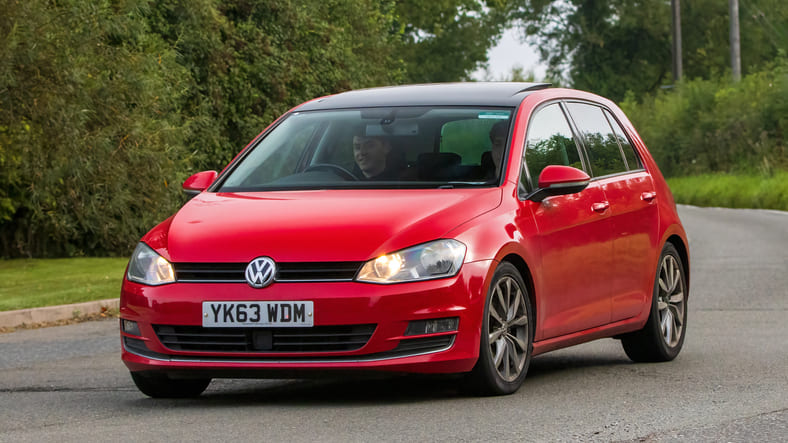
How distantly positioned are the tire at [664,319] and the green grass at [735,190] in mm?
28462

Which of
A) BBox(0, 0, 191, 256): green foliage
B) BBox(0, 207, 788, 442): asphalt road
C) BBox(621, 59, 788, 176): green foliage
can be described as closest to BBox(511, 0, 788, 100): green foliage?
BBox(621, 59, 788, 176): green foliage

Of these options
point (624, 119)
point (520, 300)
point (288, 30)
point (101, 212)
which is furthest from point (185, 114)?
point (520, 300)

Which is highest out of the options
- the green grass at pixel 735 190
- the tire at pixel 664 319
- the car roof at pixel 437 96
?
the car roof at pixel 437 96

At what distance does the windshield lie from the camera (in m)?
7.84

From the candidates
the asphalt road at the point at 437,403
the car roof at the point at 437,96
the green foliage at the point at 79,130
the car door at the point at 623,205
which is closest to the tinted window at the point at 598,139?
the car door at the point at 623,205

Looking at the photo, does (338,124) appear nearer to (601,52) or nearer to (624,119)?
(624,119)

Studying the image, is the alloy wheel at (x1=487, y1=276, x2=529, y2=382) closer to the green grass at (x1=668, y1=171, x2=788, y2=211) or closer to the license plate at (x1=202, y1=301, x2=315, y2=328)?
the license plate at (x1=202, y1=301, x2=315, y2=328)

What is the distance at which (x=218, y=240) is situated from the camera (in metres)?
7.02

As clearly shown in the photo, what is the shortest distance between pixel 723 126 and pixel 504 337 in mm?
47722

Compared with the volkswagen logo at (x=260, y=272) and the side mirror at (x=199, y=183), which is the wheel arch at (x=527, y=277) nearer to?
the volkswagen logo at (x=260, y=272)

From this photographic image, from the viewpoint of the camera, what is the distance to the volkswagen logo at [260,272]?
6.80m

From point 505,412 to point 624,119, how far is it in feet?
12.2

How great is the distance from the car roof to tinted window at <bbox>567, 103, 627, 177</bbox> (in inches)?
13.6

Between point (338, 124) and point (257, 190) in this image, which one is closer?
point (257, 190)
